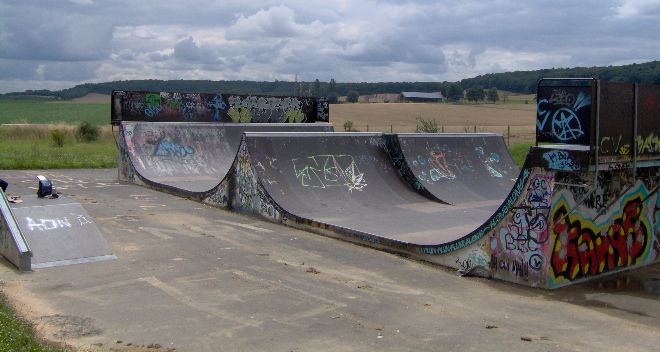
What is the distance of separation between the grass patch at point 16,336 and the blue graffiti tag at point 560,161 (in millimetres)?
5182

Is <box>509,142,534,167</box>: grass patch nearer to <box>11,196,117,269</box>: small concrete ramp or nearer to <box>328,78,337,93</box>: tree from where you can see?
<box>11,196,117,269</box>: small concrete ramp

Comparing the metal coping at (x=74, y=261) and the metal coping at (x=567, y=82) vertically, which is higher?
the metal coping at (x=567, y=82)

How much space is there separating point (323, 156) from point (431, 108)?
49462 mm

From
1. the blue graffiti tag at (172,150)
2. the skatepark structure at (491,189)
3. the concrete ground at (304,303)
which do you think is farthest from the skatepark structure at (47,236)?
the blue graffiti tag at (172,150)

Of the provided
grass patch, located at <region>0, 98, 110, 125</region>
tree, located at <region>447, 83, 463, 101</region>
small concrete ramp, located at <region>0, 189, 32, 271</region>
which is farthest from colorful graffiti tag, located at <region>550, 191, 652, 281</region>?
tree, located at <region>447, 83, 463, 101</region>

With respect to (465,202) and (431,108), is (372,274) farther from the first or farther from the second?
(431,108)

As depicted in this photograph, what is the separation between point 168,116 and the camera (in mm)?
20875

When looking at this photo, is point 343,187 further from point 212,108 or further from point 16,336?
point 212,108

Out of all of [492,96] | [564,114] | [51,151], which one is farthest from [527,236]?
[492,96]

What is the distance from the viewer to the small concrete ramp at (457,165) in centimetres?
1412

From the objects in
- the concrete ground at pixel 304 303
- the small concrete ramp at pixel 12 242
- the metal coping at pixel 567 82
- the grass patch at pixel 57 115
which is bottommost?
the concrete ground at pixel 304 303

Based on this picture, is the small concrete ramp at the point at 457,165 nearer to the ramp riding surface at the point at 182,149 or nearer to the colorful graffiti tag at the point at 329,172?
the colorful graffiti tag at the point at 329,172

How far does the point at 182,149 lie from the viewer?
19.0 m

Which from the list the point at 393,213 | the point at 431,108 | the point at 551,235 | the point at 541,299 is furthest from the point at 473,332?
the point at 431,108
